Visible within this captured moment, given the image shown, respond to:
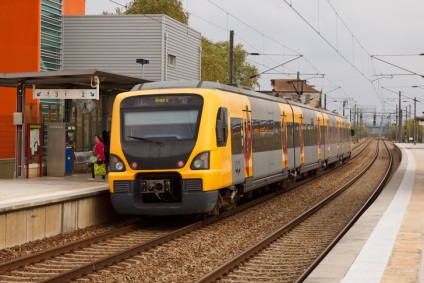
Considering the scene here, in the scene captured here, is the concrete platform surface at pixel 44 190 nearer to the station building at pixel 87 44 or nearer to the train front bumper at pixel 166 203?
the train front bumper at pixel 166 203

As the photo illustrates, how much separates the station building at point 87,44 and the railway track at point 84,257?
14.8 meters

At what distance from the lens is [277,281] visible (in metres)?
8.95

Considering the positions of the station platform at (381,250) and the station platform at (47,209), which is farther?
the station platform at (47,209)

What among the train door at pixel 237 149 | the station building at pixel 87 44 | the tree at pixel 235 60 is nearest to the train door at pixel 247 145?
the train door at pixel 237 149


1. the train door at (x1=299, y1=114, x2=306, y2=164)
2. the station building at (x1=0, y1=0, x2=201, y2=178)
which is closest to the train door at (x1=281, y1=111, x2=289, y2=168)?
the train door at (x1=299, y1=114, x2=306, y2=164)

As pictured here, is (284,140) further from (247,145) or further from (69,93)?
(69,93)

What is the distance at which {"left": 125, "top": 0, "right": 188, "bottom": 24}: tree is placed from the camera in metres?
55.6

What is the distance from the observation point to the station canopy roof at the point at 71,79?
16844mm

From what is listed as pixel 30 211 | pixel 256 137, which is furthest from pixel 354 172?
pixel 30 211

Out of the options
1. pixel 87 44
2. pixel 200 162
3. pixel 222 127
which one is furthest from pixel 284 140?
pixel 87 44

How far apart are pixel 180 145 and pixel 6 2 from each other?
20.0 meters

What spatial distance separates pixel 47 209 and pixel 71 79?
630cm

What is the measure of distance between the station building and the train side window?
13027 mm

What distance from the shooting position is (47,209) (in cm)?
1267
